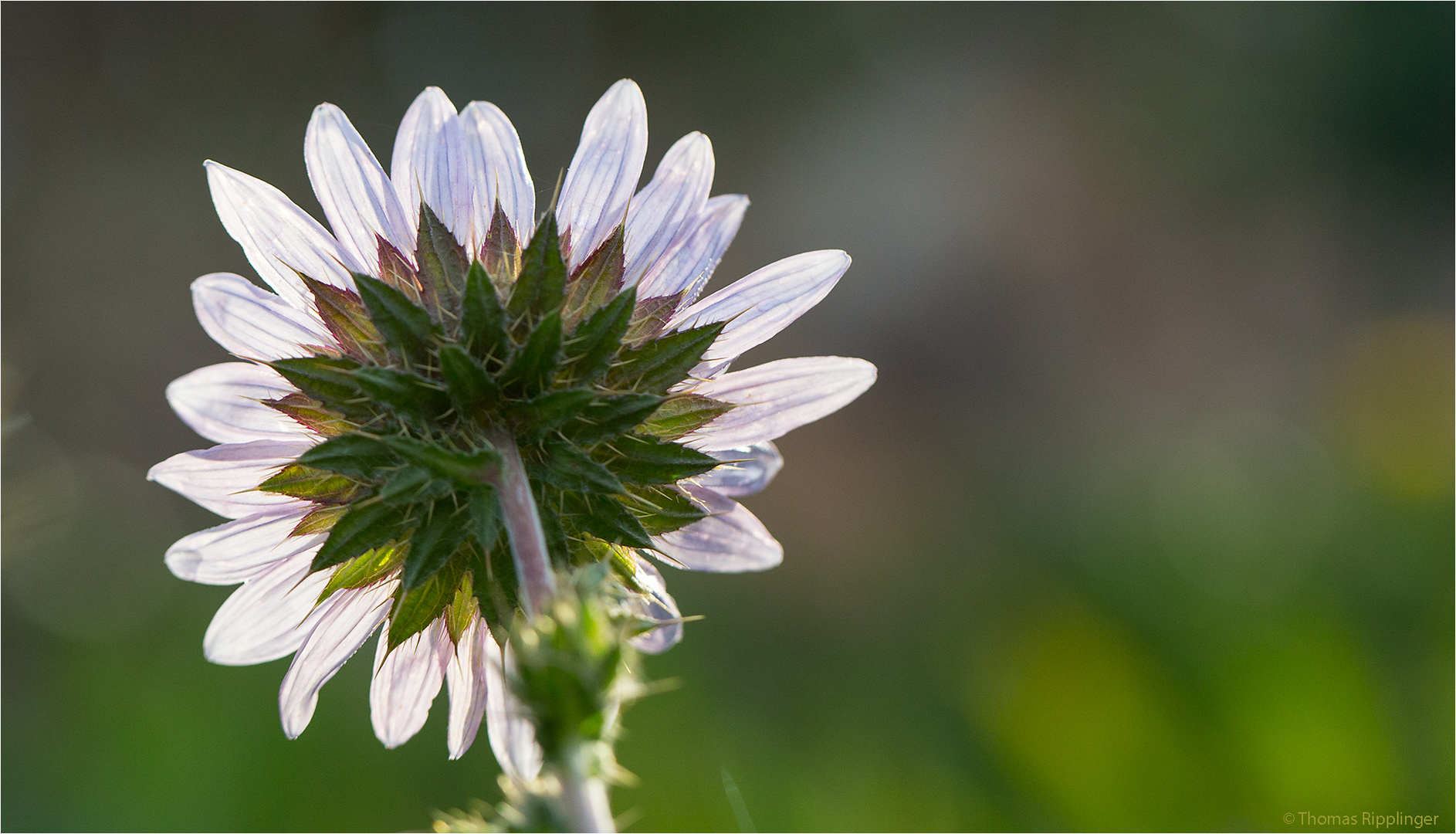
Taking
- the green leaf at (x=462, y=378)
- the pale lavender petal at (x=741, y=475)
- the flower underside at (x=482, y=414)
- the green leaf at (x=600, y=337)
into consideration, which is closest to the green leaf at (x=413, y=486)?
the flower underside at (x=482, y=414)

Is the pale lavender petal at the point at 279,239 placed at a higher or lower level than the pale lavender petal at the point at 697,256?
higher

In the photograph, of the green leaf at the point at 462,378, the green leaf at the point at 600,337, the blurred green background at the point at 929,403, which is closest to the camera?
the green leaf at the point at 462,378

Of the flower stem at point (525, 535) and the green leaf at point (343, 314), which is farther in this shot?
the green leaf at point (343, 314)

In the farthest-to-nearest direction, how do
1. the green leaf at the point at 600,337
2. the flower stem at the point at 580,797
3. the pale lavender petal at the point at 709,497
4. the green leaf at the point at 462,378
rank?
the pale lavender petal at the point at 709,497 → the green leaf at the point at 600,337 → the green leaf at the point at 462,378 → the flower stem at the point at 580,797

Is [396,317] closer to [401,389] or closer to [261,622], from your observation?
[401,389]

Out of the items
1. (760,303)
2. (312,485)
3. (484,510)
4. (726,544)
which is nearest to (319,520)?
(312,485)

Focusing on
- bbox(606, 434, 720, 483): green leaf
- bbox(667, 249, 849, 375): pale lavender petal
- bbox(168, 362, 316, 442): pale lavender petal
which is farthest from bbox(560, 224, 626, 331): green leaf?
bbox(168, 362, 316, 442): pale lavender petal

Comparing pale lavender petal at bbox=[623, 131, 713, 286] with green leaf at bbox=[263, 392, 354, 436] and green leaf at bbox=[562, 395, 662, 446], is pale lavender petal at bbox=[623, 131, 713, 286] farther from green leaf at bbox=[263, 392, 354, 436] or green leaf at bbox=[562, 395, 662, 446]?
green leaf at bbox=[263, 392, 354, 436]

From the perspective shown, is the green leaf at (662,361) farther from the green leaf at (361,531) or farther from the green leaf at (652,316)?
the green leaf at (361,531)
